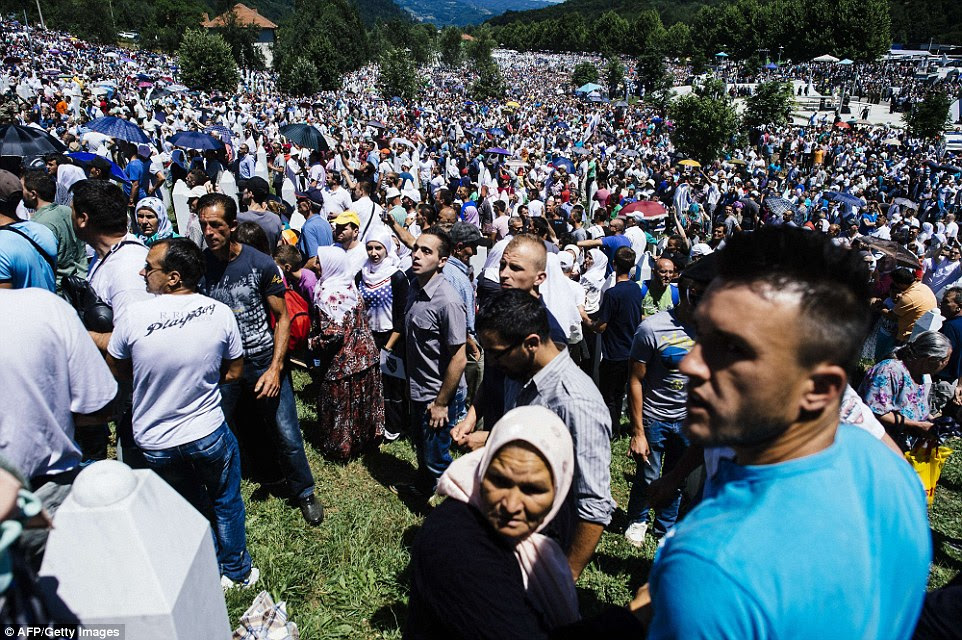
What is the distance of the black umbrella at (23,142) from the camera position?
7561mm

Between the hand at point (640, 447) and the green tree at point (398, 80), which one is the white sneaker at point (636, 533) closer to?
the hand at point (640, 447)

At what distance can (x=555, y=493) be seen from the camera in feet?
5.54

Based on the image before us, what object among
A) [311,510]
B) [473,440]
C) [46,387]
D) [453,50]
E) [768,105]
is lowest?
[311,510]

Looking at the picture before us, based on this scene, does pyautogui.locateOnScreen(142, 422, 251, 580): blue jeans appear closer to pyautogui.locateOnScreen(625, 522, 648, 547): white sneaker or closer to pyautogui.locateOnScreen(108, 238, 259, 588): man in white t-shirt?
pyautogui.locateOnScreen(108, 238, 259, 588): man in white t-shirt

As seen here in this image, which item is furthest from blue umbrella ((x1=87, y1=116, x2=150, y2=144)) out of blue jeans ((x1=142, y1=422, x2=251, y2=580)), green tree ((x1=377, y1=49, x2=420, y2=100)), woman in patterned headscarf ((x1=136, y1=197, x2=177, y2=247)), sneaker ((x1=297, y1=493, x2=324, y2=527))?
green tree ((x1=377, y1=49, x2=420, y2=100))

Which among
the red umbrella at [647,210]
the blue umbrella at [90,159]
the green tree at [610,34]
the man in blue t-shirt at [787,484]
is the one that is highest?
the green tree at [610,34]

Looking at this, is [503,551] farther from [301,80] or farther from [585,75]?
[585,75]

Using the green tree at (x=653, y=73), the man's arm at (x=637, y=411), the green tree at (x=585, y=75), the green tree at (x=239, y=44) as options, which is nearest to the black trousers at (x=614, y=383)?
the man's arm at (x=637, y=411)

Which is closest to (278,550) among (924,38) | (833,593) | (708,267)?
(708,267)

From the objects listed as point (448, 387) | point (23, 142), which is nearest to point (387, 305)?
point (448, 387)

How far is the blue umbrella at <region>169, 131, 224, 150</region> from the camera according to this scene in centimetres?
1140

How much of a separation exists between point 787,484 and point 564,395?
1.11 metres

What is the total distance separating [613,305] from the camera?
4781 mm

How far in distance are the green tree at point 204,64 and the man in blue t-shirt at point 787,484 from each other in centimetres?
3942
